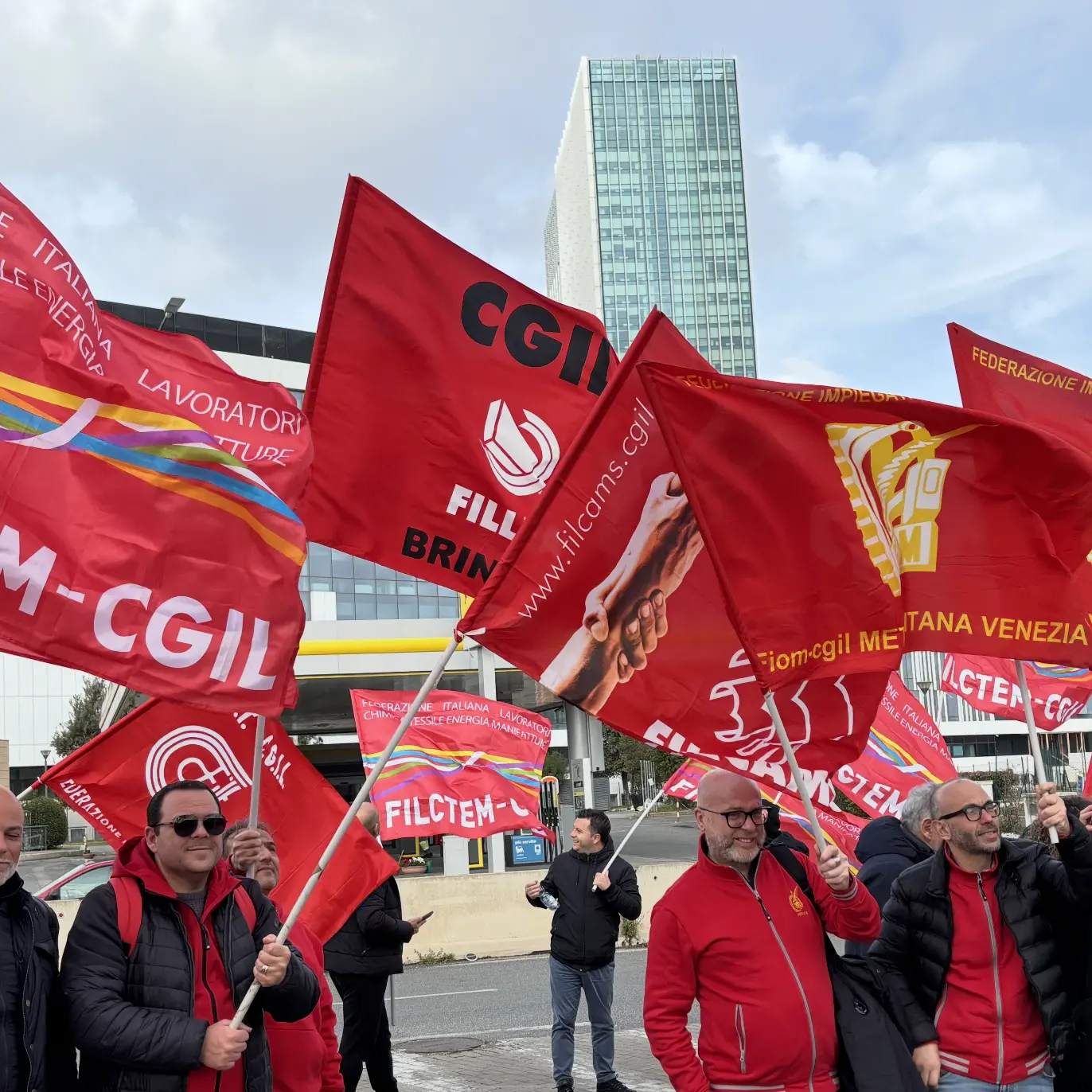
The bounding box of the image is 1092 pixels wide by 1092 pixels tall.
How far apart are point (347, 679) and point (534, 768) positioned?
15.6 meters

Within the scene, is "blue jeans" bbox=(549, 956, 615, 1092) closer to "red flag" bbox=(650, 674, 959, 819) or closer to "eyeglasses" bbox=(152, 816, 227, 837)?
"red flag" bbox=(650, 674, 959, 819)

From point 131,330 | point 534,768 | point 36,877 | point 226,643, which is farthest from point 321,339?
point 36,877

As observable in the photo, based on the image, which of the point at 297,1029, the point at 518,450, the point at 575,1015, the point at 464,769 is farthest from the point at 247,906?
the point at 464,769

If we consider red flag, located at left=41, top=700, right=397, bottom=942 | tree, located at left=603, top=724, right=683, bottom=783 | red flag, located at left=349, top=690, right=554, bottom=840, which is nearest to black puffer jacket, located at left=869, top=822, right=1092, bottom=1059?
red flag, located at left=41, top=700, right=397, bottom=942

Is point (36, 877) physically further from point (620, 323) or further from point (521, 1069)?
point (620, 323)

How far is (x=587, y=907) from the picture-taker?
9.02m

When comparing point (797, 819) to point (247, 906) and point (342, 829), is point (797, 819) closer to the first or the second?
point (342, 829)

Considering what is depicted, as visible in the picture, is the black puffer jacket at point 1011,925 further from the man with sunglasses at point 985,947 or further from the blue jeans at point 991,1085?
the blue jeans at point 991,1085

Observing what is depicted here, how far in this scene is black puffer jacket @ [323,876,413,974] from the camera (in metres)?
7.68

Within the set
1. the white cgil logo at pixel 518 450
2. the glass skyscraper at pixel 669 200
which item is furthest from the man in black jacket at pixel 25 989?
the glass skyscraper at pixel 669 200

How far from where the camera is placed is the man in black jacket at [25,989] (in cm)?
360

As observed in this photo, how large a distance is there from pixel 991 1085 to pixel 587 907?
183 inches

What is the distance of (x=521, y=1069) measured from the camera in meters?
9.63

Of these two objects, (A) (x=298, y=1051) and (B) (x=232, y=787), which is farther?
(B) (x=232, y=787)
